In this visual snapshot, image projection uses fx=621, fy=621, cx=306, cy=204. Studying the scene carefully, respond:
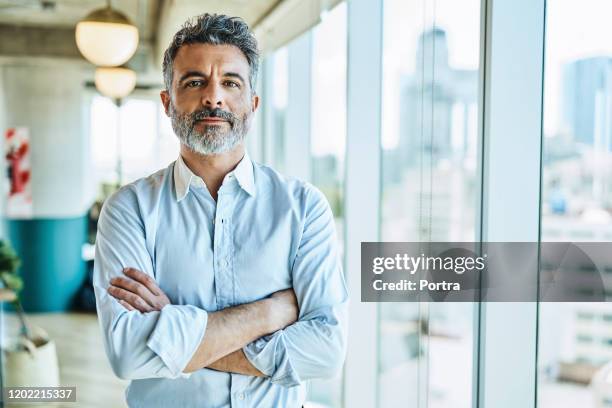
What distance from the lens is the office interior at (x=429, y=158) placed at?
1.54 meters

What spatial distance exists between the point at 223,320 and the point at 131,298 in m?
0.19

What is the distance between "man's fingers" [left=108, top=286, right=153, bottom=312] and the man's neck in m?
0.31

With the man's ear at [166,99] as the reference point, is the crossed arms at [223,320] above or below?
below

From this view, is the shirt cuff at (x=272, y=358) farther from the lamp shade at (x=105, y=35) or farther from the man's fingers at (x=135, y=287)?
the lamp shade at (x=105, y=35)

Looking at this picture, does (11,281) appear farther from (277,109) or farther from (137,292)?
(137,292)

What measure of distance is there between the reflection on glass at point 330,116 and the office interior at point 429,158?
0.01 m

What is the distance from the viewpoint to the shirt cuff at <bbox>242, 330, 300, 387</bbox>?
1.28m

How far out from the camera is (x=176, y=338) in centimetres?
123

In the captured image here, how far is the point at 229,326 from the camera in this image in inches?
50.2

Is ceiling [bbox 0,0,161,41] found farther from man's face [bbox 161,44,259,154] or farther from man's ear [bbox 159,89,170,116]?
man's face [bbox 161,44,259,154]

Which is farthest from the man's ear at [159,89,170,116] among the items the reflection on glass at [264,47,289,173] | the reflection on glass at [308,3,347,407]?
the reflection on glass at [264,47,289,173]

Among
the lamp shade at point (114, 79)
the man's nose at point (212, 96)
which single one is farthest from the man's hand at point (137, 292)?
the lamp shade at point (114, 79)

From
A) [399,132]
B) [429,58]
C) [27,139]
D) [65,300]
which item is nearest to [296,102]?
[399,132]

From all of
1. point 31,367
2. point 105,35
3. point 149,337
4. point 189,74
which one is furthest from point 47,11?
point 149,337
